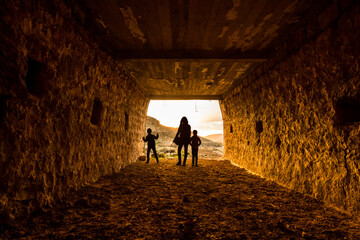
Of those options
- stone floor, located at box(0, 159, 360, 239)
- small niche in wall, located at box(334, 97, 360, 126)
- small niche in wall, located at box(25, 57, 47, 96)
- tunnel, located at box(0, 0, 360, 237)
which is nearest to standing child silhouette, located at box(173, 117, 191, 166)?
tunnel, located at box(0, 0, 360, 237)

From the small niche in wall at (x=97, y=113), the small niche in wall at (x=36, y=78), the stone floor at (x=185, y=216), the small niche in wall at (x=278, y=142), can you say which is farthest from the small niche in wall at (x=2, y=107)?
the small niche in wall at (x=278, y=142)

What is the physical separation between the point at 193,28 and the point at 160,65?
68.5 inches

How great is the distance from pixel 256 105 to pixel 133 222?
416cm

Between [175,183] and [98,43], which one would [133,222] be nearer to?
[175,183]

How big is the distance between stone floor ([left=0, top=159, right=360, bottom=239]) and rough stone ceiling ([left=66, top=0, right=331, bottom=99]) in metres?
2.81

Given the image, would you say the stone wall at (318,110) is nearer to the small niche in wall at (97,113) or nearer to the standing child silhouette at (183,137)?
the standing child silhouette at (183,137)

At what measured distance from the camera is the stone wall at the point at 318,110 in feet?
6.79

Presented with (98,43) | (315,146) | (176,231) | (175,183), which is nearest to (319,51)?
(315,146)

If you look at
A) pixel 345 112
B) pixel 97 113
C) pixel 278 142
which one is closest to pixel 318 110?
pixel 345 112

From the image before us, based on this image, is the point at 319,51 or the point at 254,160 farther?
the point at 254,160

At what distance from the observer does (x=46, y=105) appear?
2.12 m

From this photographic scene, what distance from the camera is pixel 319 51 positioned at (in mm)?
2467

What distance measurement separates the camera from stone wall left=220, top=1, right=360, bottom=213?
6.79 ft

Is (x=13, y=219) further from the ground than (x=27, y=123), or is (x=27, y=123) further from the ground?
(x=27, y=123)
